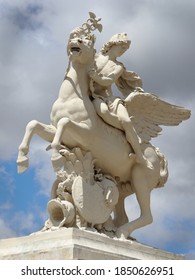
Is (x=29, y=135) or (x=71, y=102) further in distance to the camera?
(x=71, y=102)

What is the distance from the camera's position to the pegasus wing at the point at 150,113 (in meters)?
10.9

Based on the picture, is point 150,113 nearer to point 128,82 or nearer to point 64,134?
point 128,82

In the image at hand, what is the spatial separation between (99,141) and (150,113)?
156 centimetres

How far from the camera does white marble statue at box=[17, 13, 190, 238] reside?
381 inches

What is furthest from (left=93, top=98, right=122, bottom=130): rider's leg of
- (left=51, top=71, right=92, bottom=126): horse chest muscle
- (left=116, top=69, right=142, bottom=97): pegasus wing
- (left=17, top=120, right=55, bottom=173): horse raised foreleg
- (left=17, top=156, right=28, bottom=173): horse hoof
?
(left=17, top=156, right=28, bottom=173): horse hoof

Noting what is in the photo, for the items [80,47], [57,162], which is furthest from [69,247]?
[80,47]

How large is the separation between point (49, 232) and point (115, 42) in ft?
11.7

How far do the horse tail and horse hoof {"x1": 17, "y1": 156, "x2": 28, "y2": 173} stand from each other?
2595 mm

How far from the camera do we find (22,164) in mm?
9523

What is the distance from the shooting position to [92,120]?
9.98m

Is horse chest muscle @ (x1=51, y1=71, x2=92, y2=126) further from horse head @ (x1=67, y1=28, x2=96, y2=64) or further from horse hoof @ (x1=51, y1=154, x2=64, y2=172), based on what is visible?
horse hoof @ (x1=51, y1=154, x2=64, y2=172)

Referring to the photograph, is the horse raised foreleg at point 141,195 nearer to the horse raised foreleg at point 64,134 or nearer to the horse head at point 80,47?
the horse raised foreleg at point 64,134
